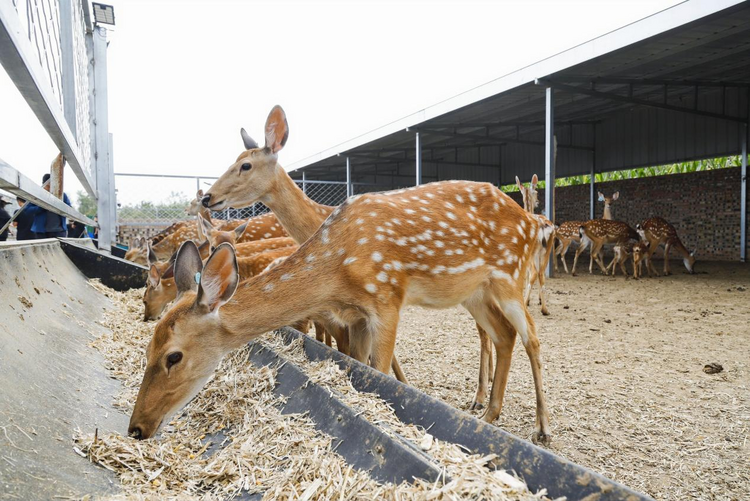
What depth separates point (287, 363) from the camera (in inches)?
89.7

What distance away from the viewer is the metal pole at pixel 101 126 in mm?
6703

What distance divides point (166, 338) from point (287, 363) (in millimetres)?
524

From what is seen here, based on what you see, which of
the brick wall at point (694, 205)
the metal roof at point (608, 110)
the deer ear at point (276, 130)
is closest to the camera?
the deer ear at point (276, 130)

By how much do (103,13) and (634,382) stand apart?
726cm

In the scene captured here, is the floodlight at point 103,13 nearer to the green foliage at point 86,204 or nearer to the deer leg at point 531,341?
the green foliage at point 86,204

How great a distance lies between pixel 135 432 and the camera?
6.21ft

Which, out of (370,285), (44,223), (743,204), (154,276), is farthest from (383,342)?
(743,204)

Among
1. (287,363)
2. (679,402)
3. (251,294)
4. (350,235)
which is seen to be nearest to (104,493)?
(287,363)

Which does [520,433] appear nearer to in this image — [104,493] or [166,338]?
[166,338]

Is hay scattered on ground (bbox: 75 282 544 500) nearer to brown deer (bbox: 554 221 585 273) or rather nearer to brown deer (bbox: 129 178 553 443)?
brown deer (bbox: 129 178 553 443)

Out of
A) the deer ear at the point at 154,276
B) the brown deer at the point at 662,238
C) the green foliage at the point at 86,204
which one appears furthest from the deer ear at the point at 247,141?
the brown deer at the point at 662,238

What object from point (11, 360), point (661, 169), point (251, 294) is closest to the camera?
point (11, 360)

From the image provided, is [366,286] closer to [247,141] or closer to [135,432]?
[135,432]

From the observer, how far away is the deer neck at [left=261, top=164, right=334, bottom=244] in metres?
4.21
